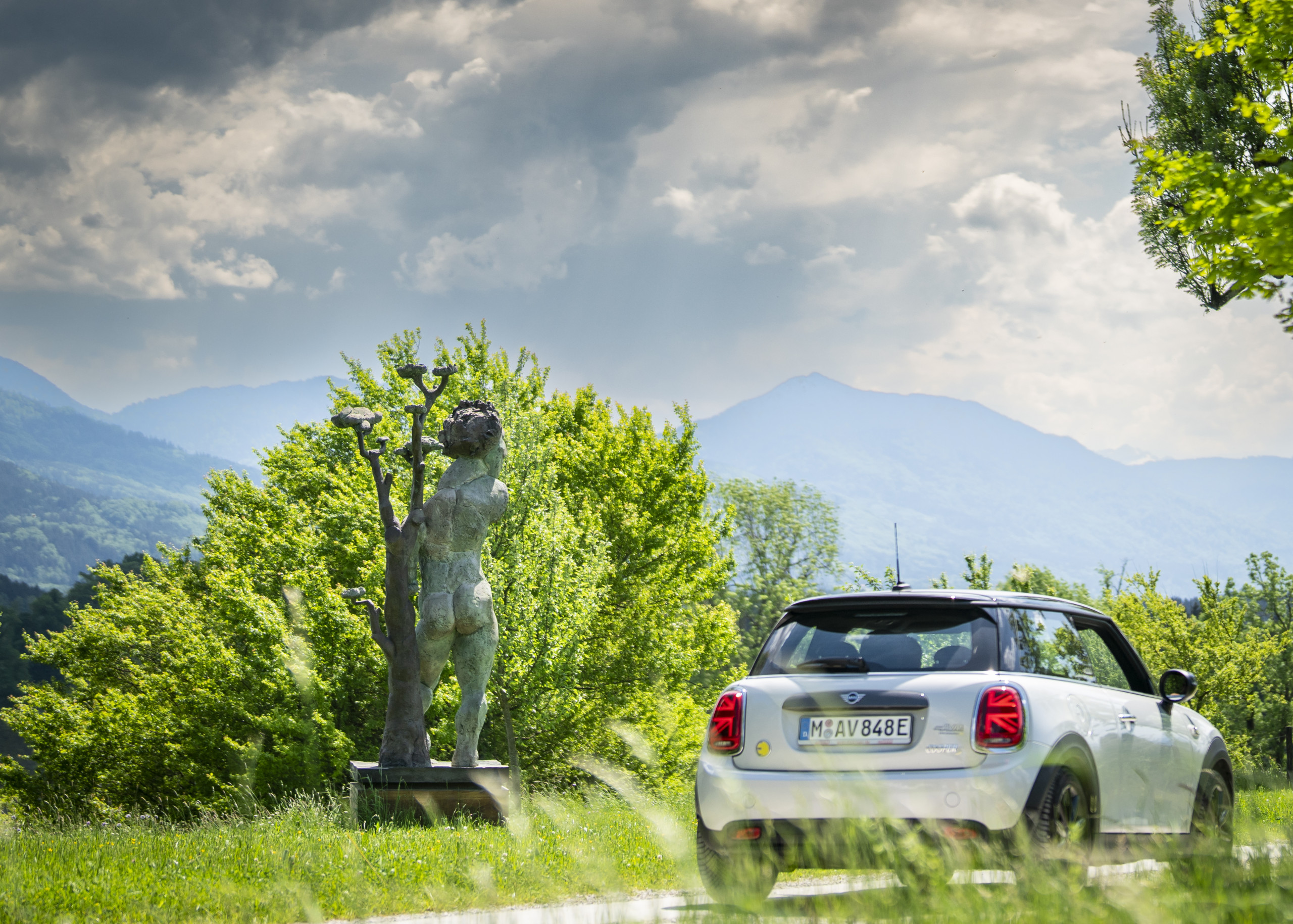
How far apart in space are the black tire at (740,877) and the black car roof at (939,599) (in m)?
1.23

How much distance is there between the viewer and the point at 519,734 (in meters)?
25.2

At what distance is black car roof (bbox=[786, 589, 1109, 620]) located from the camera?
5500mm

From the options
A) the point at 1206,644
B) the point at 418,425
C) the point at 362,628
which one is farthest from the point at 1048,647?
the point at 1206,644

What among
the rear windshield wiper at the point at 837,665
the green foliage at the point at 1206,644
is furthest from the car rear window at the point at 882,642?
the green foliage at the point at 1206,644

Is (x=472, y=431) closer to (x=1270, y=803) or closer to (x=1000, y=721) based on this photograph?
(x=1000, y=721)

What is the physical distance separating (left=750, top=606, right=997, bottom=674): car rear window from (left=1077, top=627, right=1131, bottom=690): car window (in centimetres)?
111

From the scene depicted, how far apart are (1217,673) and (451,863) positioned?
3650 cm

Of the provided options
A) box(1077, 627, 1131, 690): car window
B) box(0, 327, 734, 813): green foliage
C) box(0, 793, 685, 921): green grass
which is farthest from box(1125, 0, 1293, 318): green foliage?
box(0, 327, 734, 813): green foliage

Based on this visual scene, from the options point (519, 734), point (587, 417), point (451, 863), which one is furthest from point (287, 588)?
point (451, 863)

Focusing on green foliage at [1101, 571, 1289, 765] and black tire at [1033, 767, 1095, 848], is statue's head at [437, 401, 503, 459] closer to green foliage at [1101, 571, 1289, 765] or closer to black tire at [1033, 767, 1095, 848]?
black tire at [1033, 767, 1095, 848]

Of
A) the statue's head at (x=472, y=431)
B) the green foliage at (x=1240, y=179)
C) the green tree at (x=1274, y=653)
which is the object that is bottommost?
the green tree at (x=1274, y=653)

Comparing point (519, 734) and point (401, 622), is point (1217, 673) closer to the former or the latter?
point (519, 734)

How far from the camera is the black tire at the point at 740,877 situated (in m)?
3.34

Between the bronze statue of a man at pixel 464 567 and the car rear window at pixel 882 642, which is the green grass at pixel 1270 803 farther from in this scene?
the bronze statue of a man at pixel 464 567
